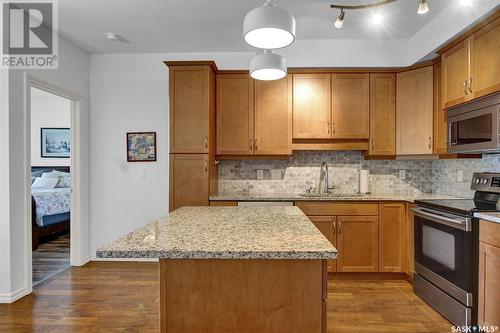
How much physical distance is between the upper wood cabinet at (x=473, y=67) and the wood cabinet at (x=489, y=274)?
1024 millimetres

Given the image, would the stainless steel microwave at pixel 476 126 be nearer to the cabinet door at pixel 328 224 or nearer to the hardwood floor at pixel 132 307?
the cabinet door at pixel 328 224

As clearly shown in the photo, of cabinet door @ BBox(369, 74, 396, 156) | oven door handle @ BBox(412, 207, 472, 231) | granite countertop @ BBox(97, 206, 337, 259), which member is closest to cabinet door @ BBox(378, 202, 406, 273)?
oven door handle @ BBox(412, 207, 472, 231)

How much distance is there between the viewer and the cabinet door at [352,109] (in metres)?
3.61

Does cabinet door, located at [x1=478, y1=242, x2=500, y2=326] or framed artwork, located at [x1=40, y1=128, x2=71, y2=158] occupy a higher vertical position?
framed artwork, located at [x1=40, y1=128, x2=71, y2=158]

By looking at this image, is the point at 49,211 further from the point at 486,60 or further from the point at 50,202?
the point at 486,60

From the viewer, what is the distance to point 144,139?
3934 millimetres

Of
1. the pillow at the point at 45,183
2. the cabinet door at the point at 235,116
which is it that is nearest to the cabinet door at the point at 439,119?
the cabinet door at the point at 235,116

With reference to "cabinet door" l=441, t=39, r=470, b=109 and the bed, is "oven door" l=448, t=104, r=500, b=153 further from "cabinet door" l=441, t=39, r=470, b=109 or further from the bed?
the bed

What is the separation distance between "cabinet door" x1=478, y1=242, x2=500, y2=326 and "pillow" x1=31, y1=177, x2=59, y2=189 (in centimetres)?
636

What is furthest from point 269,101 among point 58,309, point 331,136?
point 58,309

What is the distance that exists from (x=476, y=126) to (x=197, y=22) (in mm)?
2587

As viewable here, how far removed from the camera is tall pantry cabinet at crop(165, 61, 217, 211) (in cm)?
335

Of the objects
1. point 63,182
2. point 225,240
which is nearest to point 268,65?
point 225,240

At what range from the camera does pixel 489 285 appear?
2.08m
